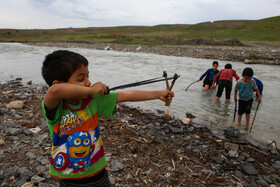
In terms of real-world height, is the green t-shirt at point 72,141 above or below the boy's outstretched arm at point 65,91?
below

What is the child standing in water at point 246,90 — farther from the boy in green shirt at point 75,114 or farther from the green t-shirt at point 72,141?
the green t-shirt at point 72,141

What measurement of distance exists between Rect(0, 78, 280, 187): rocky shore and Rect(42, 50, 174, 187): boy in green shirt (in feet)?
4.96

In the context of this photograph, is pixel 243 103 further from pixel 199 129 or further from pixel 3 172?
pixel 3 172

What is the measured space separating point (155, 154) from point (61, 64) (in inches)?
121

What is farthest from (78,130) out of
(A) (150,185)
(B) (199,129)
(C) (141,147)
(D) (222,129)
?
(D) (222,129)

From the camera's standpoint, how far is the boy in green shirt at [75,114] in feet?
5.77

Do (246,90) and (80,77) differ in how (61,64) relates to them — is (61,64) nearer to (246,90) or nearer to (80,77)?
(80,77)

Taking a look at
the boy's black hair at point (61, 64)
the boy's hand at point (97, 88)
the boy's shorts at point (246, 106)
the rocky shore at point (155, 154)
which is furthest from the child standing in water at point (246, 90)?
the boy's black hair at point (61, 64)

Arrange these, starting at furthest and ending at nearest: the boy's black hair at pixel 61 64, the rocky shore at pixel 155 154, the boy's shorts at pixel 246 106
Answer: the boy's shorts at pixel 246 106
the rocky shore at pixel 155 154
the boy's black hair at pixel 61 64

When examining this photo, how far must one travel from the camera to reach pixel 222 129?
6.23m

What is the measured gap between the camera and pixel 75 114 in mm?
1963

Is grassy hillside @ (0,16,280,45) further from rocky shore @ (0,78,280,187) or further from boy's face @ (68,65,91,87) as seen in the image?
boy's face @ (68,65,91,87)

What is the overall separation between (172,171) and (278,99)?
8902 millimetres

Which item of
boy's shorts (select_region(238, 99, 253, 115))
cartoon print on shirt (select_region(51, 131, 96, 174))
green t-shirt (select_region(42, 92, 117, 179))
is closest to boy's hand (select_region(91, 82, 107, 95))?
green t-shirt (select_region(42, 92, 117, 179))
